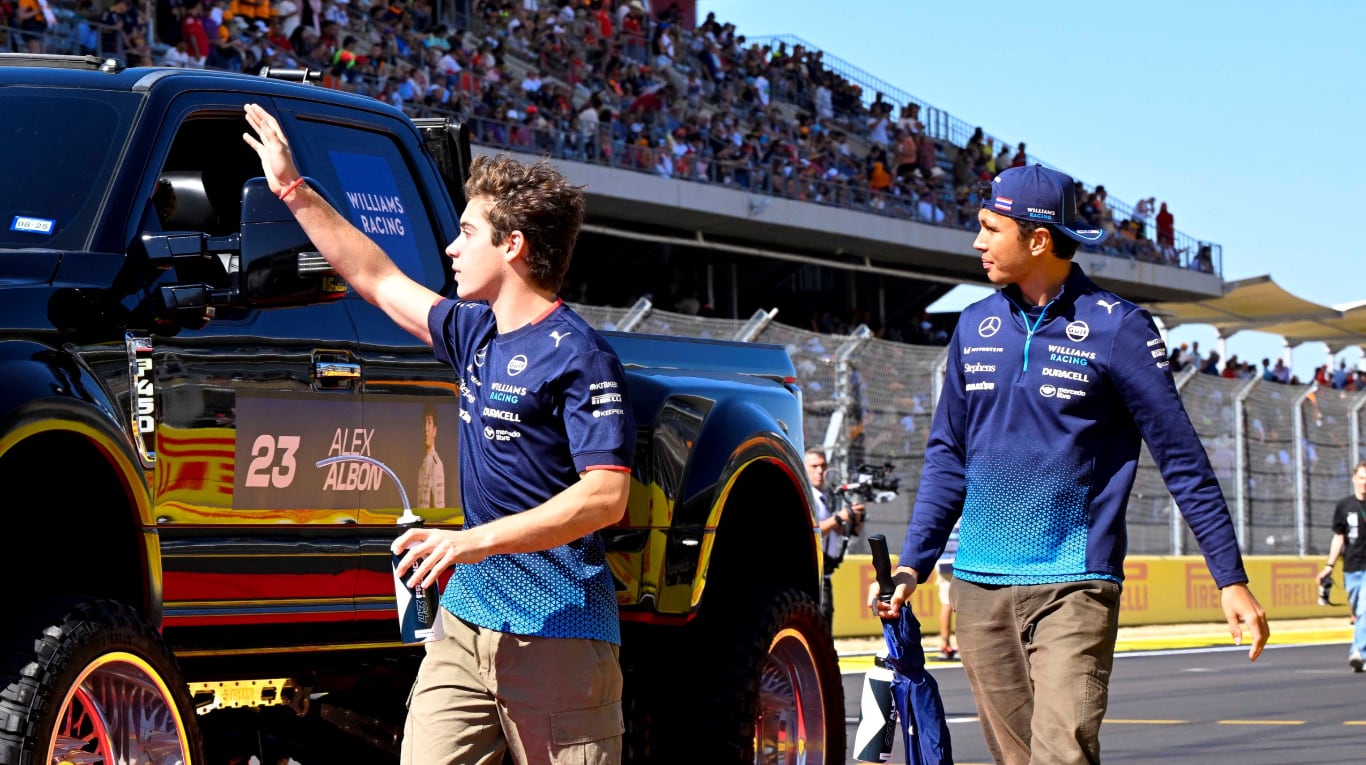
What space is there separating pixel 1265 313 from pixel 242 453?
168 ft

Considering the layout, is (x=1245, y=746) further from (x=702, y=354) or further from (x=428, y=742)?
(x=428, y=742)

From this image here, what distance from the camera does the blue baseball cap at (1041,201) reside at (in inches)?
201

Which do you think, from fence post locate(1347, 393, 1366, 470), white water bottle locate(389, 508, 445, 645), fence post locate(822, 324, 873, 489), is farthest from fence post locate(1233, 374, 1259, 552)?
white water bottle locate(389, 508, 445, 645)

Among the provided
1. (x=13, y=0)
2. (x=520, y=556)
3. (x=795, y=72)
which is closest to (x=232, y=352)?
(x=520, y=556)

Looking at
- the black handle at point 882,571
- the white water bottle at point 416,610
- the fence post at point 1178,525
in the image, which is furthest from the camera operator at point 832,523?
the white water bottle at point 416,610

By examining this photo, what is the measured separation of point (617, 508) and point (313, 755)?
8.15 ft

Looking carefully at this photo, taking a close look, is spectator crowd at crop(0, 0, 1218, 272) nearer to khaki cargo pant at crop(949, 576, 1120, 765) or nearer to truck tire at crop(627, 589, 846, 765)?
truck tire at crop(627, 589, 846, 765)

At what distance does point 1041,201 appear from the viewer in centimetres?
511

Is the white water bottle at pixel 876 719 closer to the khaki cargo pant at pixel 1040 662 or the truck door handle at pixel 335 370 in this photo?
the khaki cargo pant at pixel 1040 662

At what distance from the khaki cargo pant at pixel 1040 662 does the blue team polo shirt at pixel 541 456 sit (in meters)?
1.42

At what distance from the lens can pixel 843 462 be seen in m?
18.3

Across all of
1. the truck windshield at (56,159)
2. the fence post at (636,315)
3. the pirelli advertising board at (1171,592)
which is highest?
the fence post at (636,315)

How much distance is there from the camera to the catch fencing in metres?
18.3

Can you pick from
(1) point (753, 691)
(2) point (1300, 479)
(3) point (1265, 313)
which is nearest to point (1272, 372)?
(3) point (1265, 313)
